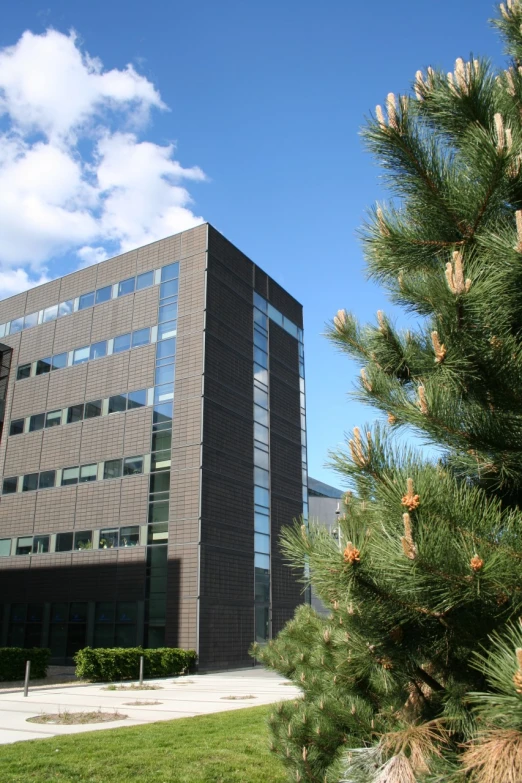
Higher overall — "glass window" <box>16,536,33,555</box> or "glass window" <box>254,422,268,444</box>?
"glass window" <box>254,422,268,444</box>

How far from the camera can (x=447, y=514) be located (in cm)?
313

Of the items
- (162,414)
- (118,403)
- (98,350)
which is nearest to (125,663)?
(162,414)

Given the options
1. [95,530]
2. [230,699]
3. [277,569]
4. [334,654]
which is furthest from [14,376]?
[334,654]

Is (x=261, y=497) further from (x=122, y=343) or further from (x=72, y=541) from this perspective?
(x=122, y=343)

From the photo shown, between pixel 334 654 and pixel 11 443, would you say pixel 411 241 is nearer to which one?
pixel 334 654

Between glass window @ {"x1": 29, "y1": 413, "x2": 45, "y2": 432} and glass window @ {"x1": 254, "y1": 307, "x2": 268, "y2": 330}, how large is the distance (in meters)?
11.1

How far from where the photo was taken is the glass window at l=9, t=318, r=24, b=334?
3400 centimetres

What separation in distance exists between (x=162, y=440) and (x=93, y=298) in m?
9.24

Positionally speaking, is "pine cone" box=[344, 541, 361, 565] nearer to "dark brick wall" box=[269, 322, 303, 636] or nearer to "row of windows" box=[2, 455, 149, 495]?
"row of windows" box=[2, 455, 149, 495]

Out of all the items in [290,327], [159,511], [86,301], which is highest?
[86,301]

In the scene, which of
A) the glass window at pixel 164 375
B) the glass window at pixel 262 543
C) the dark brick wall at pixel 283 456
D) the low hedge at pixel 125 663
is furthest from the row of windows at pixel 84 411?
the low hedge at pixel 125 663

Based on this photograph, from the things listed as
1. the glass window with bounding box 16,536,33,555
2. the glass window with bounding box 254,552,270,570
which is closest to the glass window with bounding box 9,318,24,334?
the glass window with bounding box 16,536,33,555

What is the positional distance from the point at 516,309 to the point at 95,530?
25.2 m

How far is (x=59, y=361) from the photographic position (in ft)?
103
